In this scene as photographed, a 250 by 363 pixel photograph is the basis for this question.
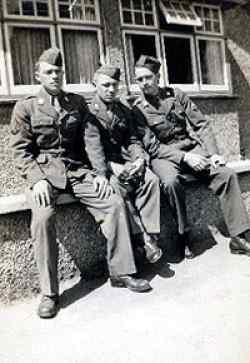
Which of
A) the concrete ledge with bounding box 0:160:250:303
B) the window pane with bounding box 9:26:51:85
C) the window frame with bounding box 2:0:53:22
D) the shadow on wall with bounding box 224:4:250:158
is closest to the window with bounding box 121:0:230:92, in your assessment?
the shadow on wall with bounding box 224:4:250:158

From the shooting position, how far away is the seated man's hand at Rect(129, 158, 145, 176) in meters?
4.41

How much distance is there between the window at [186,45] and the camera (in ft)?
19.9

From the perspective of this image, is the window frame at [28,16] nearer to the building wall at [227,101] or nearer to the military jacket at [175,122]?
the building wall at [227,101]

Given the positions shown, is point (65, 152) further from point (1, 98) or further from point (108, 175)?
point (1, 98)

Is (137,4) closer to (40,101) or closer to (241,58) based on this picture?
(241,58)

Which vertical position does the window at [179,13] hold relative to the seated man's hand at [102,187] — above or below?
above

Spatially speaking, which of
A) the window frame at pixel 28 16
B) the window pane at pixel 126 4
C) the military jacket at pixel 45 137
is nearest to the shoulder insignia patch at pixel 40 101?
the military jacket at pixel 45 137

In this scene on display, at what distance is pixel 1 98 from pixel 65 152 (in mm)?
1148

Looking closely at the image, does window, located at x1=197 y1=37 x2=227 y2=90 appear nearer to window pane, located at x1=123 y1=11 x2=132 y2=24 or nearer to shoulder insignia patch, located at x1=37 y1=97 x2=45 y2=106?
window pane, located at x1=123 y1=11 x2=132 y2=24

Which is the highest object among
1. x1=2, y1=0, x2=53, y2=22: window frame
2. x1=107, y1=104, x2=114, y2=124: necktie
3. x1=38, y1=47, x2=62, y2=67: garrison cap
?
x1=2, y1=0, x2=53, y2=22: window frame

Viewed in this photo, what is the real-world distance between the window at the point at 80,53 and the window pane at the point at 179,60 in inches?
→ 50.5

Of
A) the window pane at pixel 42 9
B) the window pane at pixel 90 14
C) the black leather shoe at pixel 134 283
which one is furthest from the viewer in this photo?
the window pane at pixel 90 14

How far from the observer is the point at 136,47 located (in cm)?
604

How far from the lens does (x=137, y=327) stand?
3.31 metres
